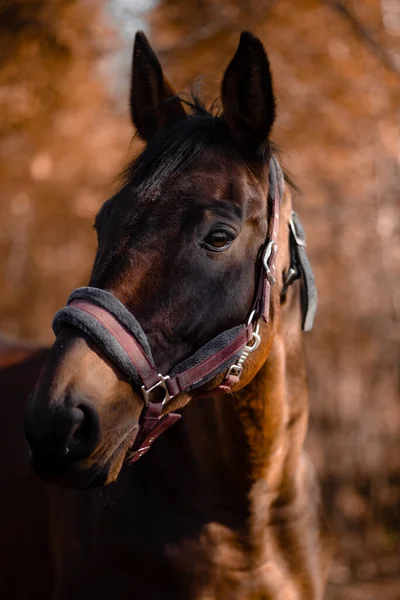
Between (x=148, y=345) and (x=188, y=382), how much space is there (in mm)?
179

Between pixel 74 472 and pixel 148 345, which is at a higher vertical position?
pixel 148 345

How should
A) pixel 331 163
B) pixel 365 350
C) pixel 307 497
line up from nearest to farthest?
pixel 307 497 → pixel 365 350 → pixel 331 163

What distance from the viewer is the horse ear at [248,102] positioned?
2178 millimetres

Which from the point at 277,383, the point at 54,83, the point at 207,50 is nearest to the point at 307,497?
the point at 277,383

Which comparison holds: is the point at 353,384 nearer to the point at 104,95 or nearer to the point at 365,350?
the point at 365,350

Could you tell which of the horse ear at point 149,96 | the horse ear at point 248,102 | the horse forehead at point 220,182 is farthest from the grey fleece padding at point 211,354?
the horse ear at point 149,96

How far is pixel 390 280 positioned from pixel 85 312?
558cm

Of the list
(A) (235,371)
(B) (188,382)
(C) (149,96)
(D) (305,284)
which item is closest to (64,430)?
(B) (188,382)

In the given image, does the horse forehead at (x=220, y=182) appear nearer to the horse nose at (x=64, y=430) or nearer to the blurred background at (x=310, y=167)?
the horse nose at (x=64, y=430)

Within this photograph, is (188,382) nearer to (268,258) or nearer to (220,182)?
(268,258)

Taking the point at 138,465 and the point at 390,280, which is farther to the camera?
the point at 390,280

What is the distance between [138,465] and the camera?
97.7 inches

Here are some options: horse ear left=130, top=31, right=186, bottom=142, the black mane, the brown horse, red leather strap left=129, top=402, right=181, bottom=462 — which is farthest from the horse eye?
horse ear left=130, top=31, right=186, bottom=142

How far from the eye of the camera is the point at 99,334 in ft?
5.90
